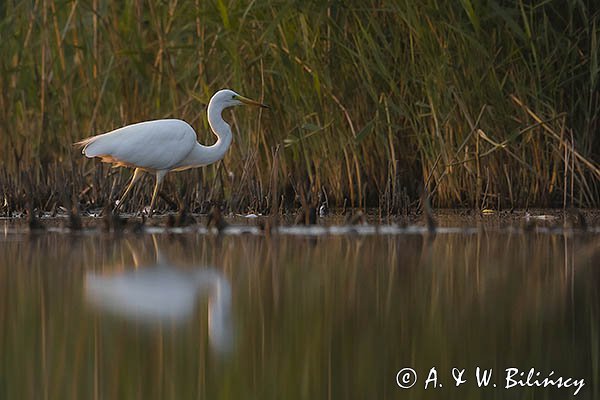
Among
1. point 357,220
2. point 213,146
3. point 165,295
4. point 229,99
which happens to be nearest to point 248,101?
point 229,99

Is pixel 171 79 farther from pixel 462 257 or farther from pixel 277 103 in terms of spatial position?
pixel 462 257

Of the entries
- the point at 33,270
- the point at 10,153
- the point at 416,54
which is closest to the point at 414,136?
the point at 416,54

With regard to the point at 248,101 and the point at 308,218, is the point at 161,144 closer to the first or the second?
the point at 248,101

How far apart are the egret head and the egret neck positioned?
2 cm

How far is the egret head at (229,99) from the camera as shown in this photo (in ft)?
26.7

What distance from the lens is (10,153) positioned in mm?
8844

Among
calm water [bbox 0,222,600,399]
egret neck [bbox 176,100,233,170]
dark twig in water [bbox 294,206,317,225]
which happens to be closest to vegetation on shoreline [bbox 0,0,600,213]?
egret neck [bbox 176,100,233,170]

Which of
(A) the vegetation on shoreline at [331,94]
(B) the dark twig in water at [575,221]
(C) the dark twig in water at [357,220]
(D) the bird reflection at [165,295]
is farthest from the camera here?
(A) the vegetation on shoreline at [331,94]

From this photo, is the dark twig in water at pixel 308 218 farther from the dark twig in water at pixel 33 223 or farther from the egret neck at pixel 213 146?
the dark twig in water at pixel 33 223

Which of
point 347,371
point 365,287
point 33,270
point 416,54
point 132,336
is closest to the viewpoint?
point 347,371

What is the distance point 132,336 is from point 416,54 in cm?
497

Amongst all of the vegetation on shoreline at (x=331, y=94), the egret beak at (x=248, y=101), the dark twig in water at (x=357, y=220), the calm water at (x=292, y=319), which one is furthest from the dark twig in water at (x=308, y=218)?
the egret beak at (x=248, y=101)

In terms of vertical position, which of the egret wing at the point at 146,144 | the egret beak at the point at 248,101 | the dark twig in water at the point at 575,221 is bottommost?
the dark twig in water at the point at 575,221

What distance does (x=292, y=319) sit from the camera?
3.79 m
